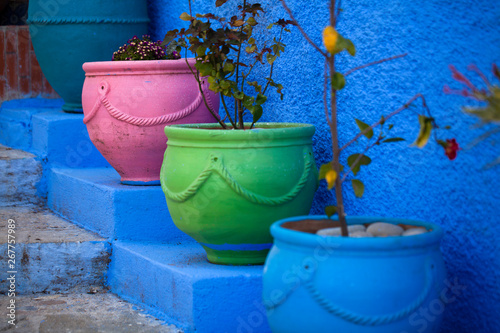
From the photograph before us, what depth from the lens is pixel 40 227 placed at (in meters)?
2.67

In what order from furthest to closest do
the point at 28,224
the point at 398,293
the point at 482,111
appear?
the point at 28,224
the point at 398,293
the point at 482,111

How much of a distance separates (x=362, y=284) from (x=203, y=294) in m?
0.66

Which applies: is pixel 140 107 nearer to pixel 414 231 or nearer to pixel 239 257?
pixel 239 257

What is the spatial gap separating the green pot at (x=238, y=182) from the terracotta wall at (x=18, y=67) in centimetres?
254

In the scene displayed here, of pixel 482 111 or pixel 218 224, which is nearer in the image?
pixel 482 111

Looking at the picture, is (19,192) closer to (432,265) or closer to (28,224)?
(28,224)

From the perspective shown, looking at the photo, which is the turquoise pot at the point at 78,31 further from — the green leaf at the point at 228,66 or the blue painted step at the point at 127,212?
the green leaf at the point at 228,66

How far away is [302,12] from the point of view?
2289 mm

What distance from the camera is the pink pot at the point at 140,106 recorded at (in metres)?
2.51

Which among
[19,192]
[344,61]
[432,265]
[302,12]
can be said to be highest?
[302,12]

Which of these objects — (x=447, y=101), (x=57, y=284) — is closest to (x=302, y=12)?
(x=447, y=101)

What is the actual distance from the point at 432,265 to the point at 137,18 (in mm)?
2571

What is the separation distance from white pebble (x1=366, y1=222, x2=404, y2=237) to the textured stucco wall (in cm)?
20

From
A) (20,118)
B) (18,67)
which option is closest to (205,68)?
(20,118)
